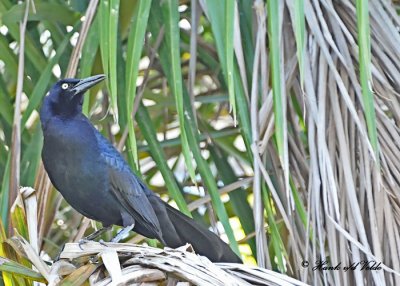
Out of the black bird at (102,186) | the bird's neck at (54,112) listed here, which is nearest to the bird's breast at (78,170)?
the black bird at (102,186)

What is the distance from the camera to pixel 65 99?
3971 millimetres

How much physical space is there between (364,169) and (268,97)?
0.48 meters

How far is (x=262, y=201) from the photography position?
11.8 ft

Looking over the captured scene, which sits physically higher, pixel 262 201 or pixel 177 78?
pixel 177 78

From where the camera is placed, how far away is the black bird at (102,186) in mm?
3670

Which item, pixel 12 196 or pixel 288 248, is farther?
pixel 288 248

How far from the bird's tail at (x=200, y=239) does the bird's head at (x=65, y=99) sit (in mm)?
620

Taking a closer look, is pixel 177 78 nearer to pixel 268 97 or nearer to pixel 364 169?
pixel 268 97

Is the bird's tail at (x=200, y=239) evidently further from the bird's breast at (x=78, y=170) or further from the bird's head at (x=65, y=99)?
the bird's head at (x=65, y=99)

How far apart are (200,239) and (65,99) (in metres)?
0.87

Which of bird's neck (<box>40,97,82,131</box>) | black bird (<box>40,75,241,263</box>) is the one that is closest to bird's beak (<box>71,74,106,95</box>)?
black bird (<box>40,75,241,263</box>)

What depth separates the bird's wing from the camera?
3727mm

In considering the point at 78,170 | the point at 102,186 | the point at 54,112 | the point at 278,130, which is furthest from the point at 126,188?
the point at 278,130

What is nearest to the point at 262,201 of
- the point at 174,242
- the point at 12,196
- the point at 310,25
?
the point at 174,242
